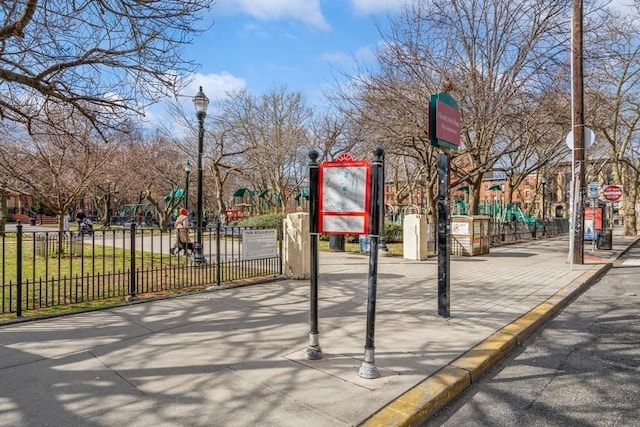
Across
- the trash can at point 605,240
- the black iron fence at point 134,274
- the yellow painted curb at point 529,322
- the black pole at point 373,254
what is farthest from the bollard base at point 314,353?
the trash can at point 605,240

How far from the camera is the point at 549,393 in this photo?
3.88m

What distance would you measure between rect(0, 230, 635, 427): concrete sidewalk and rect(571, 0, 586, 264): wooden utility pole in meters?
5.77

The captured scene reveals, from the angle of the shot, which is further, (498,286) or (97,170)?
(97,170)

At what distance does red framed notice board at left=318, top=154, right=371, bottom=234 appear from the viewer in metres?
4.10

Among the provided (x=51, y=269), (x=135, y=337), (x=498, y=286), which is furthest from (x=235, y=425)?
(x=51, y=269)

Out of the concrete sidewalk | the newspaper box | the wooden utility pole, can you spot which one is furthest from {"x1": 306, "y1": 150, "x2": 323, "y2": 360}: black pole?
the newspaper box

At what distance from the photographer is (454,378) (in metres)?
3.92

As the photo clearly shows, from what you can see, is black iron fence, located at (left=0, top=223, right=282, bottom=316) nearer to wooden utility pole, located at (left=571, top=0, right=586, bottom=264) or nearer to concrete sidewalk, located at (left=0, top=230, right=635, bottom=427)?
concrete sidewalk, located at (left=0, top=230, right=635, bottom=427)

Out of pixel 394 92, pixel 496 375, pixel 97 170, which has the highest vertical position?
pixel 394 92

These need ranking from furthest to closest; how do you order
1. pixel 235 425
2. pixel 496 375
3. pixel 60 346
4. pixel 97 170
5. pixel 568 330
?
pixel 97 170
pixel 568 330
pixel 60 346
pixel 496 375
pixel 235 425

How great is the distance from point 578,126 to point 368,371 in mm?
12024

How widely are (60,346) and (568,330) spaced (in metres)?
6.45

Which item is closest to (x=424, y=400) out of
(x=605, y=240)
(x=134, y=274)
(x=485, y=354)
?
(x=485, y=354)

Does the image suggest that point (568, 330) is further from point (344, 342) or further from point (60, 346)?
point (60, 346)
